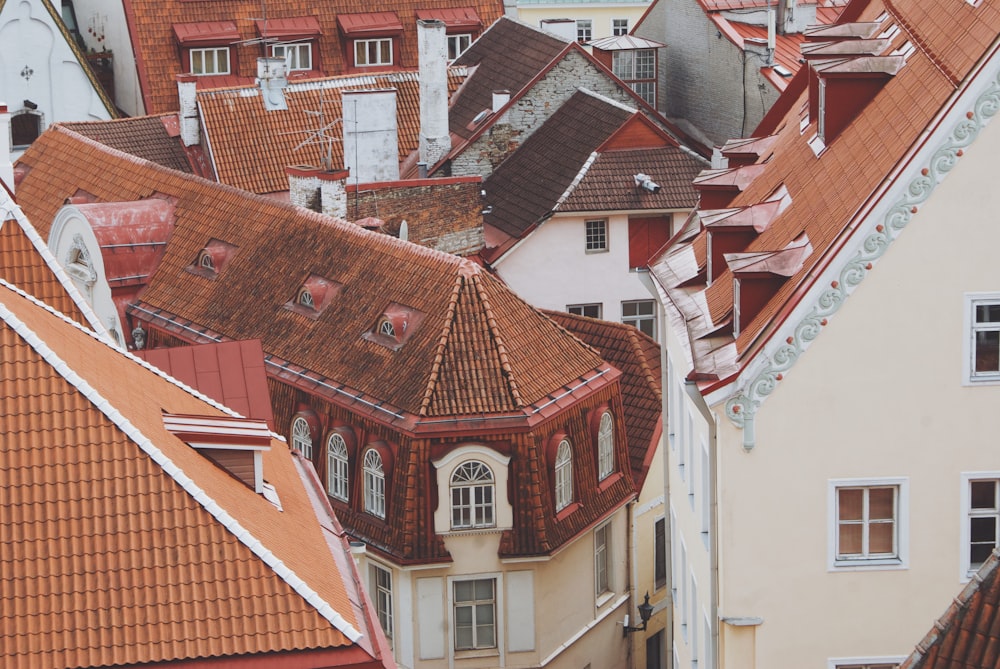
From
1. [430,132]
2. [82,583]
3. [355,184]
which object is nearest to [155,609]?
[82,583]

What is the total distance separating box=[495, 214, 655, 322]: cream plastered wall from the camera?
Result: 213 ft

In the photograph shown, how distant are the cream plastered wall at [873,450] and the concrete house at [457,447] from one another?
12544 mm

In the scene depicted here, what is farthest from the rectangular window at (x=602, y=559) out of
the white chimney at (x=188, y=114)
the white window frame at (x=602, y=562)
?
the white chimney at (x=188, y=114)

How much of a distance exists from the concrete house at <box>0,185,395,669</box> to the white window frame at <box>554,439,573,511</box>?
1885cm

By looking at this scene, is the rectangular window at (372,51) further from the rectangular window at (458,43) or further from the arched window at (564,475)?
the arched window at (564,475)

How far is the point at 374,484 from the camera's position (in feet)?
155

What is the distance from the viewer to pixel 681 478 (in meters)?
40.7

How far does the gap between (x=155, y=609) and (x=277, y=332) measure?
25.6 m

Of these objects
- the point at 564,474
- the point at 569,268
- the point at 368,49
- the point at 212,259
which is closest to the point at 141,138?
the point at 569,268

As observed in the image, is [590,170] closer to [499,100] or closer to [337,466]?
[499,100]

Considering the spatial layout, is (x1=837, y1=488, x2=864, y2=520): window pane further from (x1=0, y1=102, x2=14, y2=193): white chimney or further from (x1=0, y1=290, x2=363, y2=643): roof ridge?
(x1=0, y1=102, x2=14, y2=193): white chimney

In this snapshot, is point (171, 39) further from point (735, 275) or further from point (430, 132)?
point (735, 275)

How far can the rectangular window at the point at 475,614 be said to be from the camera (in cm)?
4741

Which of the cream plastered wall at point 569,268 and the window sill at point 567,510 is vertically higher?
the cream plastered wall at point 569,268
